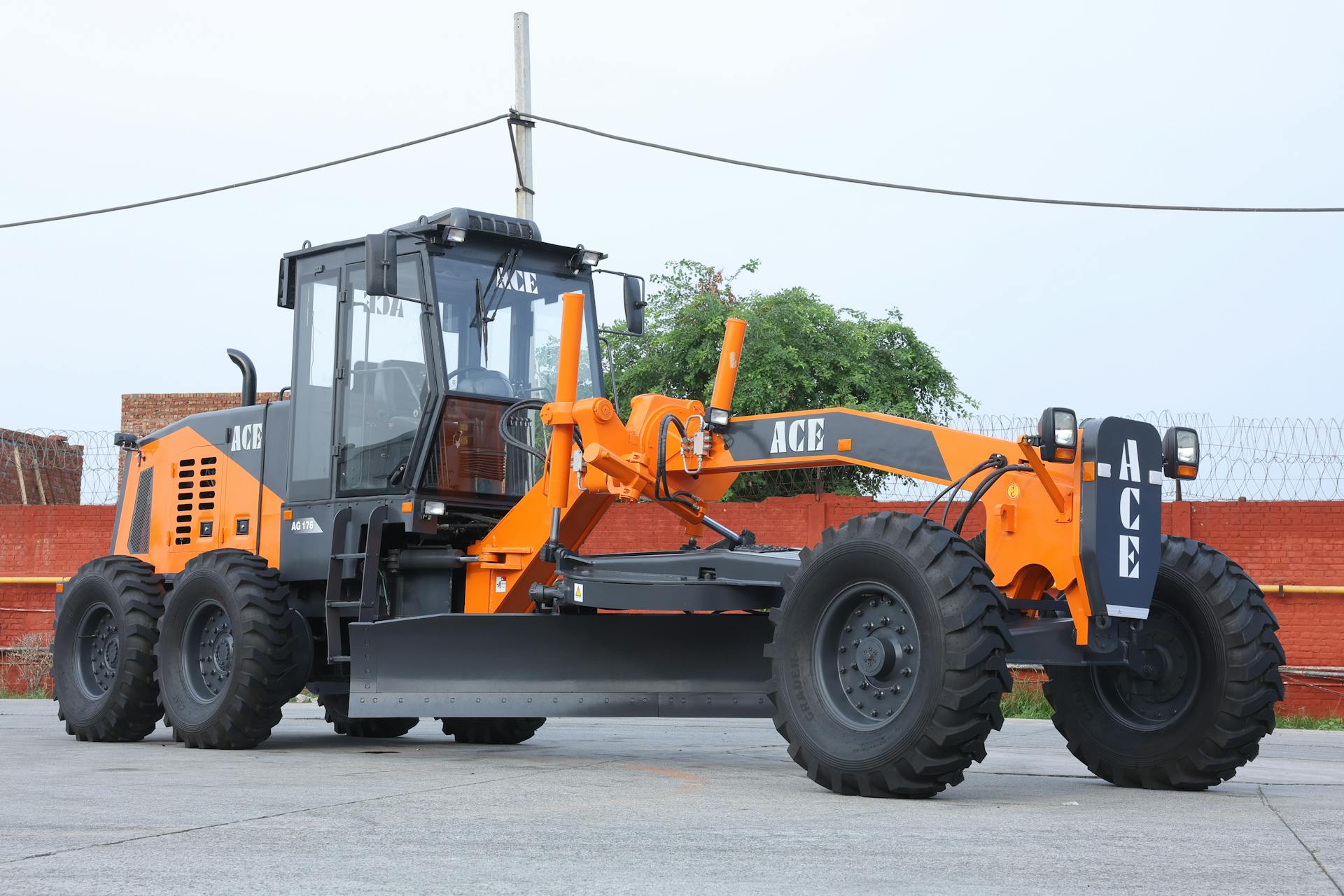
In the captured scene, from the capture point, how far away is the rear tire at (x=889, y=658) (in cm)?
652

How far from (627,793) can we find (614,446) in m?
2.46

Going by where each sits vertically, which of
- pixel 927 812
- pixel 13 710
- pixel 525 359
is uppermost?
pixel 525 359

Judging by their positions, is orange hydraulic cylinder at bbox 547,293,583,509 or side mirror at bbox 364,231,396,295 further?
side mirror at bbox 364,231,396,295

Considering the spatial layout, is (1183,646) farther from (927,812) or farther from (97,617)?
(97,617)

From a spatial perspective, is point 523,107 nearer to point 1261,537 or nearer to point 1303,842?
point 1261,537

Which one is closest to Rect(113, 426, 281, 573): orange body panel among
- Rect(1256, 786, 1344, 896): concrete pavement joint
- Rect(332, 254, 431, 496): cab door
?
Rect(332, 254, 431, 496): cab door

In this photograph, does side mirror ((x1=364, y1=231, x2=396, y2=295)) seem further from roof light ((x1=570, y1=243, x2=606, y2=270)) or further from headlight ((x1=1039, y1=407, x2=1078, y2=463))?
headlight ((x1=1039, y1=407, x2=1078, y2=463))

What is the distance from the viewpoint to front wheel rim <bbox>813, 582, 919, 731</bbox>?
6.91 metres

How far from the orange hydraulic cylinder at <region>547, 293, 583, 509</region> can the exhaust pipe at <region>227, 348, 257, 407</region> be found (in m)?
3.28

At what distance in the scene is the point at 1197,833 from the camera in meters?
5.72

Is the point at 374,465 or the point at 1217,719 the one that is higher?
the point at 374,465

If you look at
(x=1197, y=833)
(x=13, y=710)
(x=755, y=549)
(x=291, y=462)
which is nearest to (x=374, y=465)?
(x=291, y=462)

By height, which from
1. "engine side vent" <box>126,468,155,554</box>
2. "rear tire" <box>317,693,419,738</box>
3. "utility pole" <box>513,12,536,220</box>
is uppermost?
"utility pole" <box>513,12,536,220</box>

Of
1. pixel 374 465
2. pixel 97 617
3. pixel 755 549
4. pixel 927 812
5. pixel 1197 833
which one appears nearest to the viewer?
pixel 1197 833
